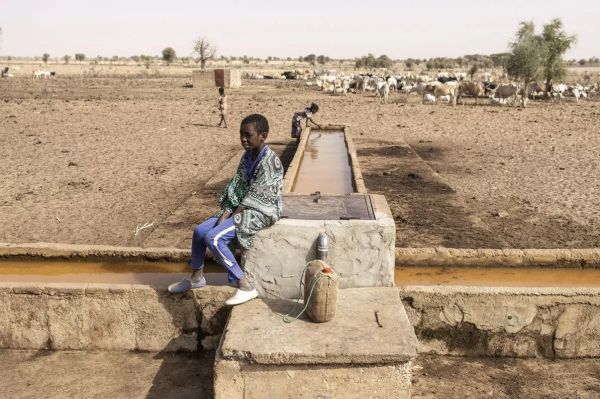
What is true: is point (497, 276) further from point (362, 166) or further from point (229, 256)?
point (362, 166)

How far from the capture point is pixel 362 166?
11695 millimetres

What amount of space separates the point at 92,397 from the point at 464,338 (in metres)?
2.85

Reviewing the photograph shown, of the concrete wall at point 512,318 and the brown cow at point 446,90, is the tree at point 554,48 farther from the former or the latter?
the concrete wall at point 512,318

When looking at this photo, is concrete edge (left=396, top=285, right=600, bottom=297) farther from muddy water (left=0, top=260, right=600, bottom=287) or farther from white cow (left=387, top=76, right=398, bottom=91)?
white cow (left=387, top=76, right=398, bottom=91)

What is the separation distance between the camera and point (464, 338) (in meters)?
4.47

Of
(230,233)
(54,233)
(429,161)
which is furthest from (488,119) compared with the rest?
(230,233)

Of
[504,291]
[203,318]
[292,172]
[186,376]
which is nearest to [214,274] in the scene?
[203,318]

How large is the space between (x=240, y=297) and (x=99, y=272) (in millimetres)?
2225

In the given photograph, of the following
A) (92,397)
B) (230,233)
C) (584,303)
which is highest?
(230,233)

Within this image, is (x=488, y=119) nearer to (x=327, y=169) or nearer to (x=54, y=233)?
(x=327, y=169)

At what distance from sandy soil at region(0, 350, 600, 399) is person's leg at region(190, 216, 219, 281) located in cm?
70

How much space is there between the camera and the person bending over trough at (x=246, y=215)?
4125 millimetres

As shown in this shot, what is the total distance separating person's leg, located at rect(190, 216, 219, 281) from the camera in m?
4.23

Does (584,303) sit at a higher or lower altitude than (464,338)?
higher
